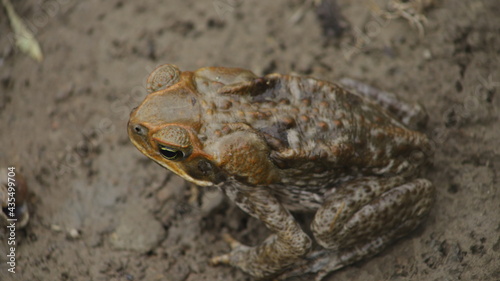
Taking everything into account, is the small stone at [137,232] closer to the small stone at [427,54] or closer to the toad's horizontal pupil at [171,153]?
the toad's horizontal pupil at [171,153]

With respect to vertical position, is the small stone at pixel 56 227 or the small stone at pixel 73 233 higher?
the small stone at pixel 73 233

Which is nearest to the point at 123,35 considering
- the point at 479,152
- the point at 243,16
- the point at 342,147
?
the point at 243,16

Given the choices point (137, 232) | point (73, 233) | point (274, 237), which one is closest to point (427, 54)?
point (274, 237)

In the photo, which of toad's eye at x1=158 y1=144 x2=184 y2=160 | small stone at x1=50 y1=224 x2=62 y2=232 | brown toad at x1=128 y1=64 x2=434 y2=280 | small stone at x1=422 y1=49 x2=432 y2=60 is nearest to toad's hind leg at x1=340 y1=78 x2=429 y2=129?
brown toad at x1=128 y1=64 x2=434 y2=280

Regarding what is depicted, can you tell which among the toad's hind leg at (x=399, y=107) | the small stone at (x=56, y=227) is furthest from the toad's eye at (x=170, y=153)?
the toad's hind leg at (x=399, y=107)

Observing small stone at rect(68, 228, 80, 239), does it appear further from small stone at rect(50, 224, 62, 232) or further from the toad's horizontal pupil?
the toad's horizontal pupil

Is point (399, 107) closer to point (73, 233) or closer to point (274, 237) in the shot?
point (274, 237)
